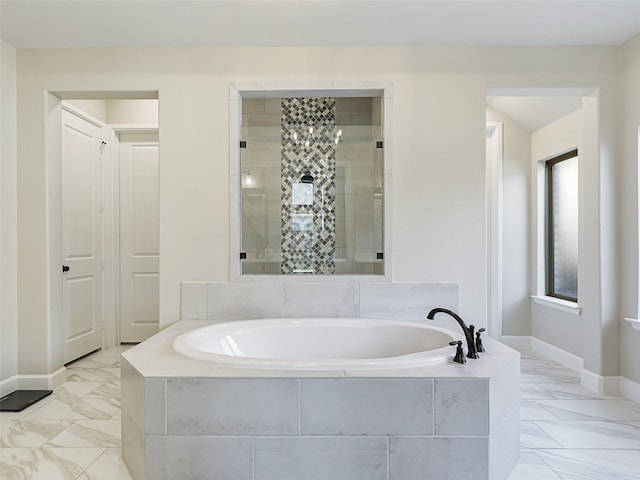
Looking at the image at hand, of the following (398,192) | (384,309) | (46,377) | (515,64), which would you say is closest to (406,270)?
(384,309)

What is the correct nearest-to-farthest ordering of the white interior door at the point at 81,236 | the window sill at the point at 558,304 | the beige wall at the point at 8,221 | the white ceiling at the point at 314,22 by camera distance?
the white ceiling at the point at 314,22
the beige wall at the point at 8,221
the window sill at the point at 558,304
the white interior door at the point at 81,236

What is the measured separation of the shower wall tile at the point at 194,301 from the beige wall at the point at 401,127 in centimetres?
Result: 6

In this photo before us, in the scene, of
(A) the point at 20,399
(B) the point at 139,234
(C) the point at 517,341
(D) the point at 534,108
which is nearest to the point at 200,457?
(A) the point at 20,399

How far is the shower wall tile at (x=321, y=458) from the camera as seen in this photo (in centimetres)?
163

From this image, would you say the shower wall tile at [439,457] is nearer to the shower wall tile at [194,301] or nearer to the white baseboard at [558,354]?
the shower wall tile at [194,301]

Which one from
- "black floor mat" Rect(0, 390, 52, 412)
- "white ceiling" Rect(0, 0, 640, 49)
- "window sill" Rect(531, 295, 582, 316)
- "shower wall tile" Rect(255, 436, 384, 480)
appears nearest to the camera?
"shower wall tile" Rect(255, 436, 384, 480)

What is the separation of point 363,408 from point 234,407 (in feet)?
1.62

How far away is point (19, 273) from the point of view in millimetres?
2922

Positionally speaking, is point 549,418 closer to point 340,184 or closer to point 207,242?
point 340,184

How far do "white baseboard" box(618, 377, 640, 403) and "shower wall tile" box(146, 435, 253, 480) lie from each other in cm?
247

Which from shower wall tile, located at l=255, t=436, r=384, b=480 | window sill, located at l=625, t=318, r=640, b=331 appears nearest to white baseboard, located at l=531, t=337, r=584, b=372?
window sill, located at l=625, t=318, r=640, b=331

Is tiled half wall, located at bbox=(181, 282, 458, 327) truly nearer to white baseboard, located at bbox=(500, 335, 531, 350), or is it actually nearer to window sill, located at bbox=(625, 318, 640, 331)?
window sill, located at bbox=(625, 318, 640, 331)

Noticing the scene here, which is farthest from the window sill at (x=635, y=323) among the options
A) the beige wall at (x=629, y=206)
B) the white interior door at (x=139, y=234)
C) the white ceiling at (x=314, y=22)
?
the white interior door at (x=139, y=234)

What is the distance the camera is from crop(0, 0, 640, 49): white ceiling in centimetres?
239
